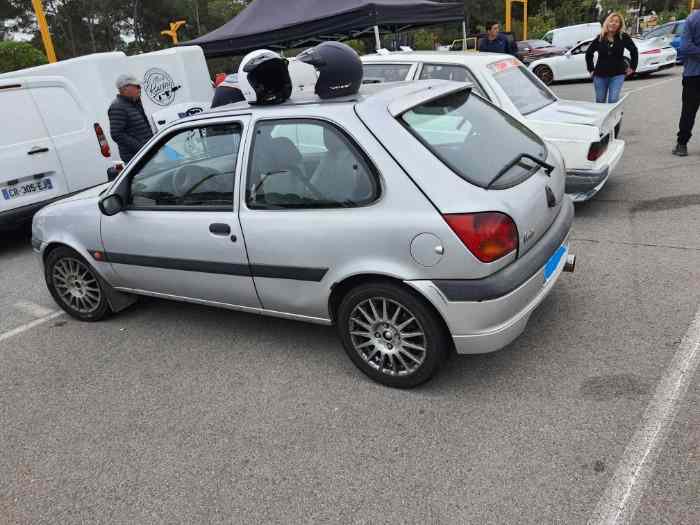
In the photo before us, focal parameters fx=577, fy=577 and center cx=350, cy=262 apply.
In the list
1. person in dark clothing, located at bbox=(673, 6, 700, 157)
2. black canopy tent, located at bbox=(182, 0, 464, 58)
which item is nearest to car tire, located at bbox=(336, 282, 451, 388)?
person in dark clothing, located at bbox=(673, 6, 700, 157)

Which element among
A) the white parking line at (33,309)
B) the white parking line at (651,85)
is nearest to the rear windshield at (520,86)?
the white parking line at (33,309)

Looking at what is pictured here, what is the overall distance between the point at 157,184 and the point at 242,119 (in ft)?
2.64

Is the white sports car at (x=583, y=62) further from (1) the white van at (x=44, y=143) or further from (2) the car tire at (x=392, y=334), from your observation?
(2) the car tire at (x=392, y=334)

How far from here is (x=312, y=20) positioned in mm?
10453

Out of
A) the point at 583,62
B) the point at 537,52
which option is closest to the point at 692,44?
the point at 583,62

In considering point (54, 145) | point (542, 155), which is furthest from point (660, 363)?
point (54, 145)

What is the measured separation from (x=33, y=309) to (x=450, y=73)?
14.1 feet

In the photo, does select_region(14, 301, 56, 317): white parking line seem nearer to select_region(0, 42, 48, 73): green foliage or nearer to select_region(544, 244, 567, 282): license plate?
select_region(544, 244, 567, 282): license plate

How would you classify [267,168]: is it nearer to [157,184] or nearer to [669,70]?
[157,184]

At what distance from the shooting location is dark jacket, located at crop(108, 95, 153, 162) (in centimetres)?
655

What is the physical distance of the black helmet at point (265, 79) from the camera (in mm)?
3262

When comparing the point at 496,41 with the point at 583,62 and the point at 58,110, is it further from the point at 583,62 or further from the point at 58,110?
the point at 583,62

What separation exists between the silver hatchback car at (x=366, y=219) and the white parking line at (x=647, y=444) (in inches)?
28.0

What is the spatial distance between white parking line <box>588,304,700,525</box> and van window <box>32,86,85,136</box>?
6249mm
